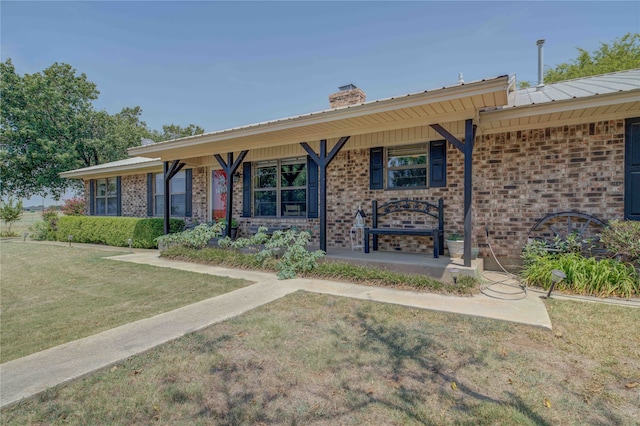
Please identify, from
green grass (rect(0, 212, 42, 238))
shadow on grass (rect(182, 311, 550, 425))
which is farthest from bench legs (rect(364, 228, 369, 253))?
green grass (rect(0, 212, 42, 238))

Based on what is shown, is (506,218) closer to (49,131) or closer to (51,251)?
(51,251)

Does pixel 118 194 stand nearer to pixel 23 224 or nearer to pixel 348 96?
pixel 348 96

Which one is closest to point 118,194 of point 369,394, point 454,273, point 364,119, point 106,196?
point 106,196

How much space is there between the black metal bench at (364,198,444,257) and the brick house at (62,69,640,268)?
17cm

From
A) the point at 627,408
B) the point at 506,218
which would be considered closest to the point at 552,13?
the point at 506,218

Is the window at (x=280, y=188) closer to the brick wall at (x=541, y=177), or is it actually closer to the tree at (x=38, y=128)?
the brick wall at (x=541, y=177)

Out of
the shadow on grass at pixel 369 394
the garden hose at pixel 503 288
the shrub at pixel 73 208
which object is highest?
the shrub at pixel 73 208

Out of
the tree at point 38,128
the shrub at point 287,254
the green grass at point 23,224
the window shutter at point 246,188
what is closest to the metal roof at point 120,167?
the window shutter at point 246,188

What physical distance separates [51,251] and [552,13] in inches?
628

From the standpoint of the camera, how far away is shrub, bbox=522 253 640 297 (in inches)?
176

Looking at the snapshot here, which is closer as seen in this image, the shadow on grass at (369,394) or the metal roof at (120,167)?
the shadow on grass at (369,394)

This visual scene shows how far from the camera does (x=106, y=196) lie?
549 inches

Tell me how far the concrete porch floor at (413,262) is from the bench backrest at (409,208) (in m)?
0.80

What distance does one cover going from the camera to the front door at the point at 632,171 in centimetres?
513
